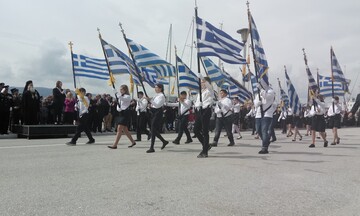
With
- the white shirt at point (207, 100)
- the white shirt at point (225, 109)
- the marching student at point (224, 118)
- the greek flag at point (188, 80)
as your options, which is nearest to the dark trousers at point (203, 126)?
the white shirt at point (207, 100)

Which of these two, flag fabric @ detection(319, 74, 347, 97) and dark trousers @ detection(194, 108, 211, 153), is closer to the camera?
dark trousers @ detection(194, 108, 211, 153)

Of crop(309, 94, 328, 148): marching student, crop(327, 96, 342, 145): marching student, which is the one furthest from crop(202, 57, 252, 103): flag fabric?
crop(309, 94, 328, 148): marching student

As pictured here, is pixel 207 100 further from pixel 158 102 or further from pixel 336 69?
pixel 336 69

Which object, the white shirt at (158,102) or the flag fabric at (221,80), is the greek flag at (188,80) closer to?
the flag fabric at (221,80)

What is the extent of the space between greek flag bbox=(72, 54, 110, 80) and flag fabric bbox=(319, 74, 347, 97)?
1131cm

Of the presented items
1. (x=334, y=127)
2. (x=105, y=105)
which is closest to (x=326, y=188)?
(x=334, y=127)

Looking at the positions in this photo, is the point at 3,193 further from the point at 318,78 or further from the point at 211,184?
the point at 318,78

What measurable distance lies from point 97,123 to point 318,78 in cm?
1318

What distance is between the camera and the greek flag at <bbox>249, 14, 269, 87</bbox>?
10.1m

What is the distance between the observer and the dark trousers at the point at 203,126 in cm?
840

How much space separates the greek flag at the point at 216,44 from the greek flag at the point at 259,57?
1.83 ft

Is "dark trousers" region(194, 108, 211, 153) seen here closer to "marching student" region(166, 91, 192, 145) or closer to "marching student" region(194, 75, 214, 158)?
"marching student" region(194, 75, 214, 158)

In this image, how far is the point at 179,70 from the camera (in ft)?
57.3

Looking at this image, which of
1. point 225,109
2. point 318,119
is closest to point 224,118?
point 225,109
